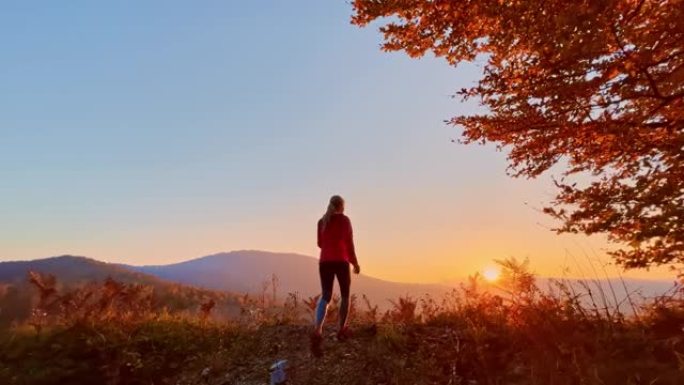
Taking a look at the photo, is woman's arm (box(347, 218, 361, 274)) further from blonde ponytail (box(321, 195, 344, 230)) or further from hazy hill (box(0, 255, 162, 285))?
hazy hill (box(0, 255, 162, 285))

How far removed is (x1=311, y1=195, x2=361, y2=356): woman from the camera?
8555mm

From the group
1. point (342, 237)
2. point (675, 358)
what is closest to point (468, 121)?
point (342, 237)

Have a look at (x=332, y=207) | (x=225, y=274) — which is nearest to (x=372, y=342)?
(x=332, y=207)

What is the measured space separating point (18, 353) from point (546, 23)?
32.2ft

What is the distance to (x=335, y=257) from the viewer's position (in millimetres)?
8562

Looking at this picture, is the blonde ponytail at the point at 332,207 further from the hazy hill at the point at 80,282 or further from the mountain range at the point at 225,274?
the hazy hill at the point at 80,282

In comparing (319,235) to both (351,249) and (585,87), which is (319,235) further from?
(585,87)

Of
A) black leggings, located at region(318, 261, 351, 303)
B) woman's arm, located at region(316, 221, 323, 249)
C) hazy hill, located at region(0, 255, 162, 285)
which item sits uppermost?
hazy hill, located at region(0, 255, 162, 285)

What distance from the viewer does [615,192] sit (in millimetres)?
7480

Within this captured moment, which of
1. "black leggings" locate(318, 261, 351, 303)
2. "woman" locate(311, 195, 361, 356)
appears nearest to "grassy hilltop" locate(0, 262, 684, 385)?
"woman" locate(311, 195, 361, 356)

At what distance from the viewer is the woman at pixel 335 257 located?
8.55 m

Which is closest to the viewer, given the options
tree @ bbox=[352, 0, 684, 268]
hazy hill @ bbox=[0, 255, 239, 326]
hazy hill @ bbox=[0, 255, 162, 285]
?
tree @ bbox=[352, 0, 684, 268]

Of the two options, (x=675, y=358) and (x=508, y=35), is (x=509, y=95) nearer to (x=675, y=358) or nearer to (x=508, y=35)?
(x=508, y=35)

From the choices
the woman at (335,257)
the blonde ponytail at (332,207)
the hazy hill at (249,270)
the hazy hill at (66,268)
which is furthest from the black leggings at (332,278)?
the hazy hill at (249,270)
